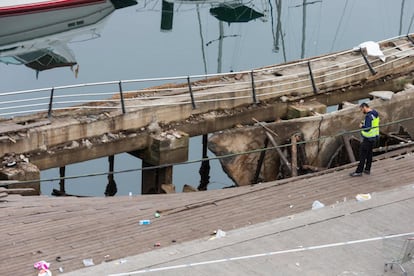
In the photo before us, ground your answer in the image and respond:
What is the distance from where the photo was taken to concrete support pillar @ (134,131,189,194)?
18.4 m

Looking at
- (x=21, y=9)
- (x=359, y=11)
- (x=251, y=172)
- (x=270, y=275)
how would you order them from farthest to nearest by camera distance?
(x=359, y=11), (x=21, y=9), (x=251, y=172), (x=270, y=275)

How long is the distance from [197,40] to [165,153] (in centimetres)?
2048

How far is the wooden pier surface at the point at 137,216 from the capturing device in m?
11.5

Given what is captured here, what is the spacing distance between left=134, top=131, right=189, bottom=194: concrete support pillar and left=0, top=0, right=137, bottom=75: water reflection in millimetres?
16919

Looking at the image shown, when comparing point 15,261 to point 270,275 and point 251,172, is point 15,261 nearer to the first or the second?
point 270,275

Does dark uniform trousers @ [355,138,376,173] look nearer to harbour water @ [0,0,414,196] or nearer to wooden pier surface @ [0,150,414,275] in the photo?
wooden pier surface @ [0,150,414,275]

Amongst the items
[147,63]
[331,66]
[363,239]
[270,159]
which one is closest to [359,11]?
[147,63]

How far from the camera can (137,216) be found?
12.8m

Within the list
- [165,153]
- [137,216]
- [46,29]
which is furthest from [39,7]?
[137,216]

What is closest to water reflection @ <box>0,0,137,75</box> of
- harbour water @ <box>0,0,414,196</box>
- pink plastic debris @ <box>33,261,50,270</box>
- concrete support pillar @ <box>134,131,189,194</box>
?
harbour water @ <box>0,0,414,196</box>

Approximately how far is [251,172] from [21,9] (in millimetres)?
25137

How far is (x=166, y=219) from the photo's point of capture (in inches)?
502

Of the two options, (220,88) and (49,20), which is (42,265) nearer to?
(220,88)

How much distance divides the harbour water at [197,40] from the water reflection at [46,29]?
1.62 feet
